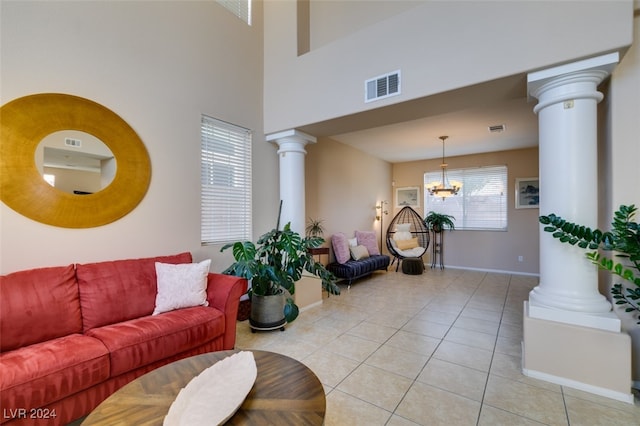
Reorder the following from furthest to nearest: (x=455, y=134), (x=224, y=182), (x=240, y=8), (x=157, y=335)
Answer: (x=455, y=134)
(x=240, y=8)
(x=224, y=182)
(x=157, y=335)

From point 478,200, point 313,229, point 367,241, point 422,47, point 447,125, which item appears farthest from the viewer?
point 478,200

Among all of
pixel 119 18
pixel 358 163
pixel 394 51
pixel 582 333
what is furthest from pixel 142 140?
pixel 358 163

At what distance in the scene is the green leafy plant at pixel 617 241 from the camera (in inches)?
70.4

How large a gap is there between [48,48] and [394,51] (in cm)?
299

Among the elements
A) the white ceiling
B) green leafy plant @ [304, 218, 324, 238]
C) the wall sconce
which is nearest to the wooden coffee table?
green leafy plant @ [304, 218, 324, 238]

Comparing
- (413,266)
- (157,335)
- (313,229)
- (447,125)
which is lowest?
(413,266)

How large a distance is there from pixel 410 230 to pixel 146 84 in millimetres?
6226

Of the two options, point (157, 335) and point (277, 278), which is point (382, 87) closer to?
point (277, 278)

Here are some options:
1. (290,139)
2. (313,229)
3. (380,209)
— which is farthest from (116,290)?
(380,209)

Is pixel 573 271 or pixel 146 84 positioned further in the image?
pixel 146 84

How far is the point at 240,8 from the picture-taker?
3766mm

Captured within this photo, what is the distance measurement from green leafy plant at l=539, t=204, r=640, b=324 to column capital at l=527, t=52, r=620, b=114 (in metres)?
0.89

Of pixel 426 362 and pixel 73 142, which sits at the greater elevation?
pixel 73 142

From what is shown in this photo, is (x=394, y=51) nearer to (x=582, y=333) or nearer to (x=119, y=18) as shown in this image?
(x=119, y=18)
